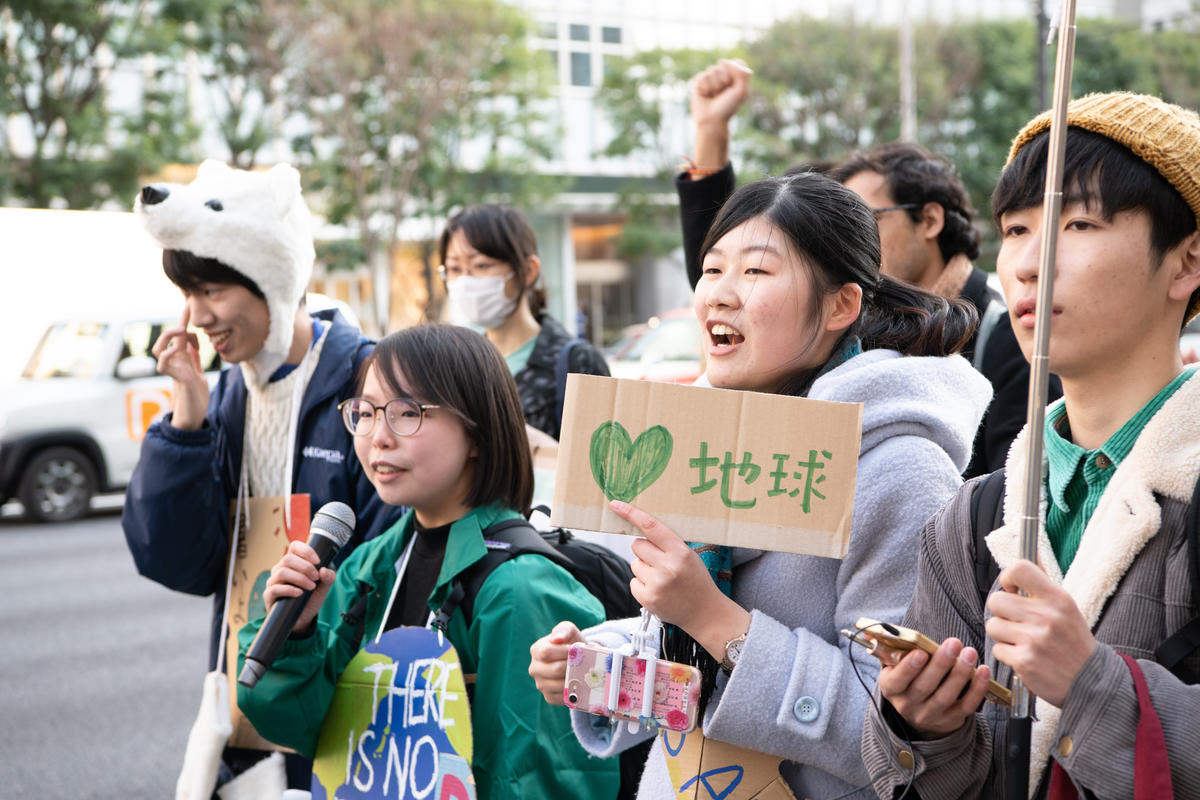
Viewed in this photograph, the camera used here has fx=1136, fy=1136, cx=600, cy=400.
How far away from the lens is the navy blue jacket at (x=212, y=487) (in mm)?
2838

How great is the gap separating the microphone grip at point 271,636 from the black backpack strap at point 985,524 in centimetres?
134

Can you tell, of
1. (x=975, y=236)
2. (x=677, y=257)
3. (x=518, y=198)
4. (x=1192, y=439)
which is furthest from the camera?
(x=677, y=257)

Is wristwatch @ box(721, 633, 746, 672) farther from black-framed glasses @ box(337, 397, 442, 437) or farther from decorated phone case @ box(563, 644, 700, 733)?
black-framed glasses @ box(337, 397, 442, 437)

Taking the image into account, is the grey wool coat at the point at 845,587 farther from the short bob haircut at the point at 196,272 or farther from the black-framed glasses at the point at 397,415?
the short bob haircut at the point at 196,272

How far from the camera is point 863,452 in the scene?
1780 millimetres

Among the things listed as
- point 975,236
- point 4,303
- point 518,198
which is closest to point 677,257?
point 518,198

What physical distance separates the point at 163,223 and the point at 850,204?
1.79 metres

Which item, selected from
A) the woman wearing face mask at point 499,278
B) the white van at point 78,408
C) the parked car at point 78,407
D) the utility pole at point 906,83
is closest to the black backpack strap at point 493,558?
the woman wearing face mask at point 499,278

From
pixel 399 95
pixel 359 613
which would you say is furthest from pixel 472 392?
pixel 399 95

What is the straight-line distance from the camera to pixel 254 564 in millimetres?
2869

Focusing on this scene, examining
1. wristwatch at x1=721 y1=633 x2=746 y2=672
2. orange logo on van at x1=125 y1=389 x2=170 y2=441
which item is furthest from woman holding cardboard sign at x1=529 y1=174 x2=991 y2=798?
orange logo on van at x1=125 y1=389 x2=170 y2=441

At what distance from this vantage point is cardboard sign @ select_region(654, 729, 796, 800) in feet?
5.57

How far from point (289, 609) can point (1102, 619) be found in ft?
5.00

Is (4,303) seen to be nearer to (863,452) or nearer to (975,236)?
(975,236)
